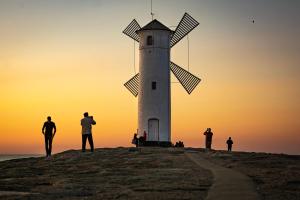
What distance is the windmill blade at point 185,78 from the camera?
5050 centimetres

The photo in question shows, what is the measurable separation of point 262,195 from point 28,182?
8612 mm

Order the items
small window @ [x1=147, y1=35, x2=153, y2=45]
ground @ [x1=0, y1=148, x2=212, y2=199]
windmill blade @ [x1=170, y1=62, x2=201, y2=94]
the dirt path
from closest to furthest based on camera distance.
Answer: the dirt path → ground @ [x1=0, y1=148, x2=212, y2=199] → small window @ [x1=147, y1=35, x2=153, y2=45] → windmill blade @ [x1=170, y1=62, x2=201, y2=94]

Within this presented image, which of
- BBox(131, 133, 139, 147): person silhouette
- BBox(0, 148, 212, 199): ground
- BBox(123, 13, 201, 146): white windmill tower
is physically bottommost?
BBox(0, 148, 212, 199): ground

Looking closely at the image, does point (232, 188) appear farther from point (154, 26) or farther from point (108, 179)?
point (154, 26)

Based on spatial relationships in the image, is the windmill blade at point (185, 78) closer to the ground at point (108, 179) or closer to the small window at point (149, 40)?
the small window at point (149, 40)

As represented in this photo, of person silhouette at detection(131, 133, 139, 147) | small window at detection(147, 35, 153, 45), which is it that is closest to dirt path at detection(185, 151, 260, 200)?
person silhouette at detection(131, 133, 139, 147)

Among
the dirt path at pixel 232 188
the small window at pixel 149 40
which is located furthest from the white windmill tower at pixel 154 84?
the dirt path at pixel 232 188

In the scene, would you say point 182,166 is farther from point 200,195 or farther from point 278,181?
point 200,195

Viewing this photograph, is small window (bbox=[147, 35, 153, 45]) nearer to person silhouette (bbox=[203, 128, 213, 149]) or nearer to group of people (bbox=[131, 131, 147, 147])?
group of people (bbox=[131, 131, 147, 147])

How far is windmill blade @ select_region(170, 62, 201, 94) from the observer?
166ft

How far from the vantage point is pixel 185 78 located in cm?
5119

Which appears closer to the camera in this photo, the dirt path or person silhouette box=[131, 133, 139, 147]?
the dirt path

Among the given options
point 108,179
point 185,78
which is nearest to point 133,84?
point 185,78

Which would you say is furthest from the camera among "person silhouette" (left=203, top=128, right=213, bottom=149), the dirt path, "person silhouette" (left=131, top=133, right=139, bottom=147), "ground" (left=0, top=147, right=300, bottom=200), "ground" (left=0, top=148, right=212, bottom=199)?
"person silhouette" (left=131, top=133, right=139, bottom=147)
